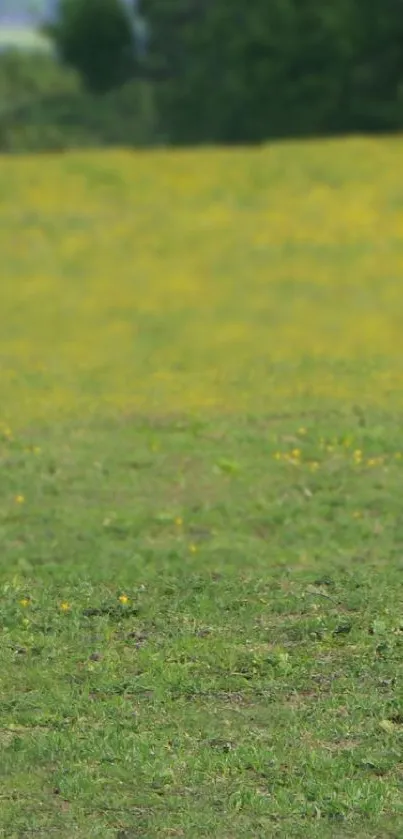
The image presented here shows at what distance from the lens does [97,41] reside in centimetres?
5081

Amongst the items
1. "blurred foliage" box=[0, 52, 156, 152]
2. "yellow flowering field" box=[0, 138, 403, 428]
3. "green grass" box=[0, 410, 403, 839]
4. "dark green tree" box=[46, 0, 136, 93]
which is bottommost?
"blurred foliage" box=[0, 52, 156, 152]

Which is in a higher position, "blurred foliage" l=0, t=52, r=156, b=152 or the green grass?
the green grass

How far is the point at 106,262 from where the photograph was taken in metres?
19.1

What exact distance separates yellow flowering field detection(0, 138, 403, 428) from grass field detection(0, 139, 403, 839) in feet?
0.16

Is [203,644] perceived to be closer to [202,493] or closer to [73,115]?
[202,493]

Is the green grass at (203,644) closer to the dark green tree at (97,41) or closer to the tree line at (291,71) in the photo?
the tree line at (291,71)

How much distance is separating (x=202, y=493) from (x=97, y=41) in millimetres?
43537

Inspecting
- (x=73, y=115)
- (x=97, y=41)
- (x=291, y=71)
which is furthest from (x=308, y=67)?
(x=97, y=41)

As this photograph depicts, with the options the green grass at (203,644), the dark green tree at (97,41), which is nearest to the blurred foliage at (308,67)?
the dark green tree at (97,41)

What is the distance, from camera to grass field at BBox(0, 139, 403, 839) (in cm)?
515

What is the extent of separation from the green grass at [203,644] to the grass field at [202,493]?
0.05 ft

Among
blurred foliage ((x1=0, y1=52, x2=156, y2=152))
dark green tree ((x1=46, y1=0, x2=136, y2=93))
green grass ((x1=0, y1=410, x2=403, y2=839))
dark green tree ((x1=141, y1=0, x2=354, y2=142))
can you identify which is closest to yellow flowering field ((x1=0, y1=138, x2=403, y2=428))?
green grass ((x1=0, y1=410, x2=403, y2=839))

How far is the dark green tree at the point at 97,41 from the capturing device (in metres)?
49.7

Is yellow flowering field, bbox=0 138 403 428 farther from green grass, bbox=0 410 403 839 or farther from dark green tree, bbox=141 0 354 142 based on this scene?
dark green tree, bbox=141 0 354 142
